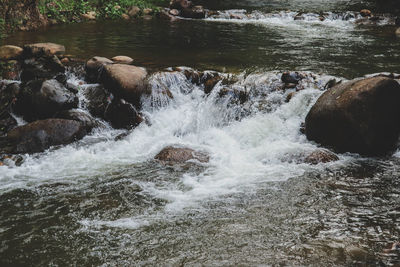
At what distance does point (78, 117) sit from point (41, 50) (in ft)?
9.03

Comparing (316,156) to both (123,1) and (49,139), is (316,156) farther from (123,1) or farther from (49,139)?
(123,1)

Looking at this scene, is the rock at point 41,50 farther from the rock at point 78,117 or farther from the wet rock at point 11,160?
the wet rock at point 11,160

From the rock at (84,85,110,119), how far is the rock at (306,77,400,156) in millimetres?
4505

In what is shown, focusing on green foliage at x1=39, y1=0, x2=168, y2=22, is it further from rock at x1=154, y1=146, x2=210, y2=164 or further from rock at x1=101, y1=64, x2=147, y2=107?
rock at x1=154, y1=146, x2=210, y2=164

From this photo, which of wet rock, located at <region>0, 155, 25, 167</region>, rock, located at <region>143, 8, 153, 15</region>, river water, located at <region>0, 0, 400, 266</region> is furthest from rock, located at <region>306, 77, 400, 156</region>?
rock, located at <region>143, 8, 153, 15</region>

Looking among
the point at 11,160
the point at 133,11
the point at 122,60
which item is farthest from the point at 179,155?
the point at 133,11

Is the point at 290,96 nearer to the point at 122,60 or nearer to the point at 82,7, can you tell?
the point at 122,60


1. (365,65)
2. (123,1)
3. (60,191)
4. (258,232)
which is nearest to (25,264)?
(60,191)

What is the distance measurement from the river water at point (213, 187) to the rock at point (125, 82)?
371 mm

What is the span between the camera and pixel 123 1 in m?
18.2

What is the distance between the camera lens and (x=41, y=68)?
27.7ft

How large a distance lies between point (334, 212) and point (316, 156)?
176cm

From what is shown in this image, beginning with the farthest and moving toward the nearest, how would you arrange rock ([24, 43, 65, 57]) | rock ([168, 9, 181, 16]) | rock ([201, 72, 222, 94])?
rock ([168, 9, 181, 16]), rock ([24, 43, 65, 57]), rock ([201, 72, 222, 94])

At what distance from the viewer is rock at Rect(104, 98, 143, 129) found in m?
7.73
